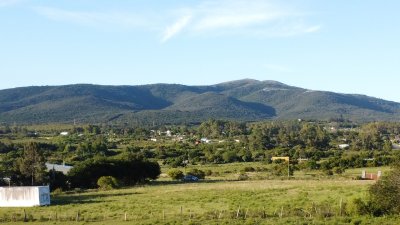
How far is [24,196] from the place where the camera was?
48.8 meters

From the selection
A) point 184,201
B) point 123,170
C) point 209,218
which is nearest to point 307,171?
point 123,170

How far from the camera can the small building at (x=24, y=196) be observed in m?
48.2

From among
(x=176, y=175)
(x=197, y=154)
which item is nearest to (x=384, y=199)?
(x=176, y=175)

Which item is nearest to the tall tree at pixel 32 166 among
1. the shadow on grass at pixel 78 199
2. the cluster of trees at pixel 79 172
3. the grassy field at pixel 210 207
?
the cluster of trees at pixel 79 172

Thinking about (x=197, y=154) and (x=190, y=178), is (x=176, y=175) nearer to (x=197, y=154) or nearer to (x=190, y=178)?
(x=190, y=178)

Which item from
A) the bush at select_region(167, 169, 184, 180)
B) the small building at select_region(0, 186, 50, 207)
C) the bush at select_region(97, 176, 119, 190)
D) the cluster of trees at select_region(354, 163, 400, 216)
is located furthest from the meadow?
the bush at select_region(167, 169, 184, 180)

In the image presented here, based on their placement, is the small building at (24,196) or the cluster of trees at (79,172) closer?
the small building at (24,196)

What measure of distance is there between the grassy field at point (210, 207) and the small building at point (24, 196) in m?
1.21

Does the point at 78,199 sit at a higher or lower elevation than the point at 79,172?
lower

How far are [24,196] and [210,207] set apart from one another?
16.6 metres

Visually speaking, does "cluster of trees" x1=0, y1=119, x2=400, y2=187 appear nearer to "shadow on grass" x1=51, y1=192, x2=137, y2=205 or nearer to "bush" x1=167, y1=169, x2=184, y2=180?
"bush" x1=167, y1=169, x2=184, y2=180

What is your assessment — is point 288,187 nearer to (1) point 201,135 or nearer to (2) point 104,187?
(2) point 104,187

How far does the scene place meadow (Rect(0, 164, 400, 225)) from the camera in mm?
34297

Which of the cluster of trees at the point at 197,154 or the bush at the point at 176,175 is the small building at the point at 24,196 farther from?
the bush at the point at 176,175
